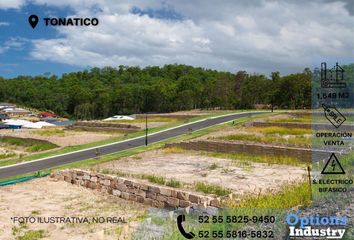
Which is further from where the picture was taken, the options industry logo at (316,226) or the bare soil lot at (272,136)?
the bare soil lot at (272,136)

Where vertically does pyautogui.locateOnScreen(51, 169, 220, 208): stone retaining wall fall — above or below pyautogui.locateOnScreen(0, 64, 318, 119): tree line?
below

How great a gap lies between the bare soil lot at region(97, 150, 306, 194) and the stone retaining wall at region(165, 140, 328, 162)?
1944 millimetres

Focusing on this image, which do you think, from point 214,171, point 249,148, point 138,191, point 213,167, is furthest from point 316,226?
point 249,148

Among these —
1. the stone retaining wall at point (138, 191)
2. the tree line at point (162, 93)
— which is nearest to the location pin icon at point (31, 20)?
the stone retaining wall at point (138, 191)

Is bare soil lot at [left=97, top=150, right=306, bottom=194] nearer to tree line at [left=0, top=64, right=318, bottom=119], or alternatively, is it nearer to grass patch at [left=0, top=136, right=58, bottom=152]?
grass patch at [left=0, top=136, right=58, bottom=152]

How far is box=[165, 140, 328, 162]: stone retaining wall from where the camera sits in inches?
809

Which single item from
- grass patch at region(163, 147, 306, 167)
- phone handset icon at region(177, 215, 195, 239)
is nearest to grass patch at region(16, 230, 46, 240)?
phone handset icon at region(177, 215, 195, 239)

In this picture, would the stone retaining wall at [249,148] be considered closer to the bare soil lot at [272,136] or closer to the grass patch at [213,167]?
the bare soil lot at [272,136]

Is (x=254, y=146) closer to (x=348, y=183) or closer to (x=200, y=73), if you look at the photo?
(x=348, y=183)

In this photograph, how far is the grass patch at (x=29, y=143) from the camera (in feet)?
116

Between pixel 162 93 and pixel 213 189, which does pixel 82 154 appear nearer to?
pixel 213 189

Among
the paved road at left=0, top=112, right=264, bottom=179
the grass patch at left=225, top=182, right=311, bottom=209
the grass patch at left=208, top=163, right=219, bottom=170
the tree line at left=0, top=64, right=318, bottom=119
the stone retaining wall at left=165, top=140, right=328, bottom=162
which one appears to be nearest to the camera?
the grass patch at left=225, top=182, right=311, bottom=209

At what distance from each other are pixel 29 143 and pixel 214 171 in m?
26.4

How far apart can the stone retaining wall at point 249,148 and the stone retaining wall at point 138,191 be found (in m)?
10.2
